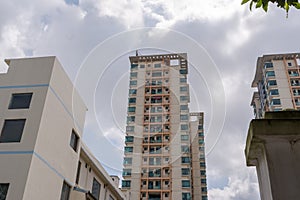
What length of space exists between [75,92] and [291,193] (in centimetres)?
1037

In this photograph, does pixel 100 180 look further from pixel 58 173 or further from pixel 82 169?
pixel 58 173

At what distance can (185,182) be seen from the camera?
34219 mm

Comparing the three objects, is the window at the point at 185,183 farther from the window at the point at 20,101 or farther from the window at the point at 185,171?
the window at the point at 20,101

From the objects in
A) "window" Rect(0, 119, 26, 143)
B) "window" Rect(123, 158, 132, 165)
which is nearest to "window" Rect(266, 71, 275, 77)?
"window" Rect(123, 158, 132, 165)

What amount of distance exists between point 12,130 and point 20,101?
964 mm

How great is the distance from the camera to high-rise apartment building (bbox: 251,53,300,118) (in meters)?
37.1

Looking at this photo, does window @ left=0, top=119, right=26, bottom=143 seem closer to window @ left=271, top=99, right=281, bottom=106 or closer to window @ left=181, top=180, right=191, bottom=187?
window @ left=181, top=180, right=191, bottom=187

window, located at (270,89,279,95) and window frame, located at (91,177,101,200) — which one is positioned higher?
window, located at (270,89,279,95)

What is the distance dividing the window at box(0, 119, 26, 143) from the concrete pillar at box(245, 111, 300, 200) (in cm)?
787

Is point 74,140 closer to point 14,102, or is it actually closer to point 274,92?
point 14,102

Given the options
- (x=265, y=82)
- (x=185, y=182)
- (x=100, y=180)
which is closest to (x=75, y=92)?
(x=100, y=180)

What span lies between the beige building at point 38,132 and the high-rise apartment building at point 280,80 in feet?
99.7

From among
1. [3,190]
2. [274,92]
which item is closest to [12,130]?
[3,190]

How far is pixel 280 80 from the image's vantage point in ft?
126
